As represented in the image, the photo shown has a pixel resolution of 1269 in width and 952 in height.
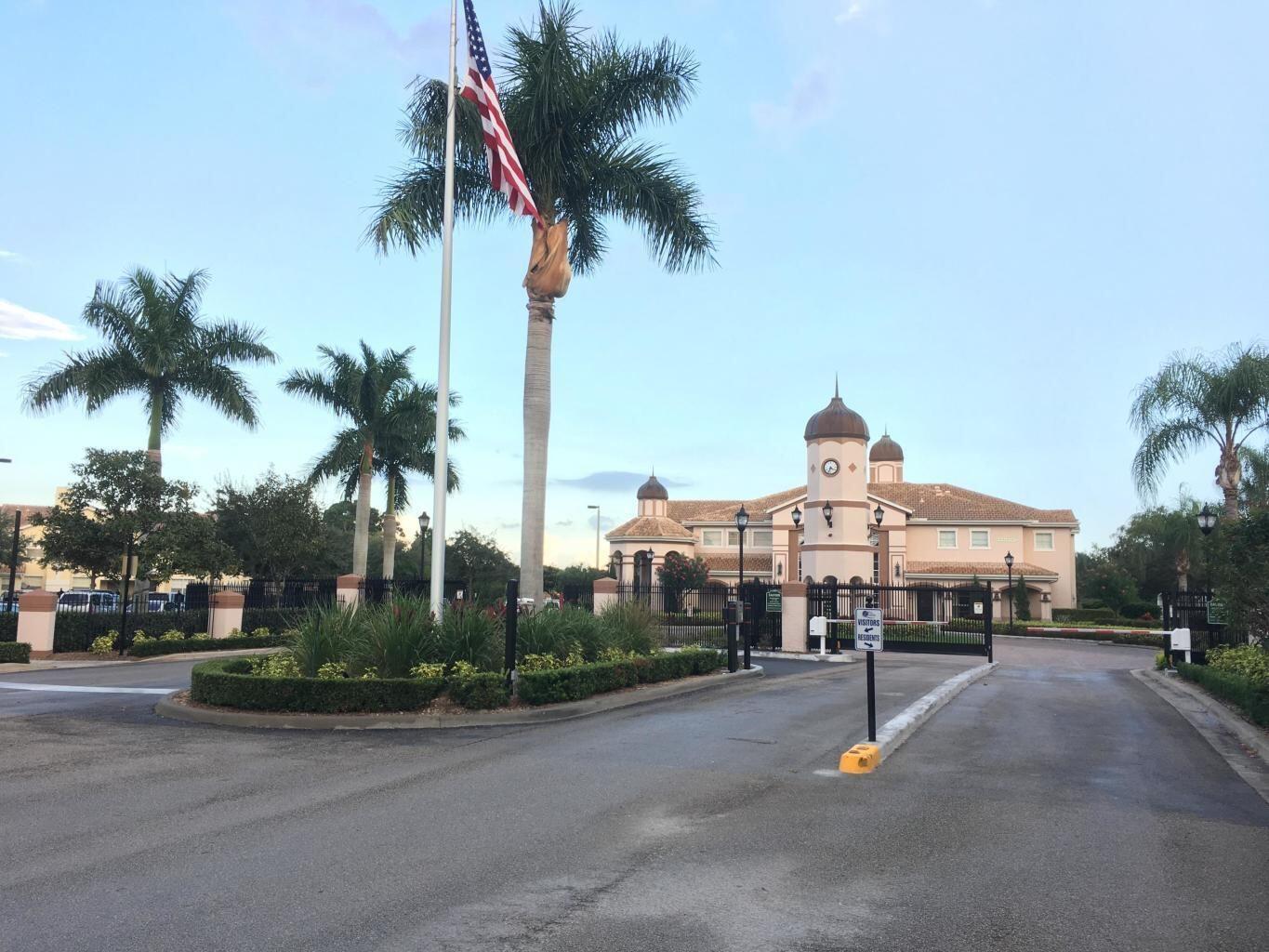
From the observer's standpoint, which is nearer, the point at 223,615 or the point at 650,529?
the point at 223,615

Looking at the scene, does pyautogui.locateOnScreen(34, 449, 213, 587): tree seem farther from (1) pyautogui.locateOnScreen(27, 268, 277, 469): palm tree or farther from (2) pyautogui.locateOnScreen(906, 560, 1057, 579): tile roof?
(2) pyautogui.locateOnScreen(906, 560, 1057, 579): tile roof

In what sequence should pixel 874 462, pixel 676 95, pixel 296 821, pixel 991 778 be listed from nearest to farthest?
pixel 296 821, pixel 991 778, pixel 676 95, pixel 874 462

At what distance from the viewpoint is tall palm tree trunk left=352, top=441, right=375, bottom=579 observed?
35.6 meters

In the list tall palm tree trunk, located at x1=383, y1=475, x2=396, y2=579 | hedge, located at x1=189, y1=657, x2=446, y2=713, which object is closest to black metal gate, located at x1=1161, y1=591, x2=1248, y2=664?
hedge, located at x1=189, y1=657, x2=446, y2=713

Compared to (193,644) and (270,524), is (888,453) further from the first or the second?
(193,644)

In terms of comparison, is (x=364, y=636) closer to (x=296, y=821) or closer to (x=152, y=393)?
(x=296, y=821)

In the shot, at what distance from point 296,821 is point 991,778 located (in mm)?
6125

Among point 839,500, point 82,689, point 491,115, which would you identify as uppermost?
point 491,115

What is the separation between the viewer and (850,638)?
32.1 metres

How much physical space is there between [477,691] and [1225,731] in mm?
10069

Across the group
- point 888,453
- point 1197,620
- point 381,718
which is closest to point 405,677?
point 381,718

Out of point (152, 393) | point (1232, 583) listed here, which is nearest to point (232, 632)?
point (152, 393)

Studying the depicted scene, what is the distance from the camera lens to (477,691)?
40.5ft

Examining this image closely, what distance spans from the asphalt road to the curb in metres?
0.27
